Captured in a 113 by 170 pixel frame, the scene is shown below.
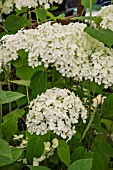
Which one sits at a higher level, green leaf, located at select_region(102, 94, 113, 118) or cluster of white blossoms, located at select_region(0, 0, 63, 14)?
cluster of white blossoms, located at select_region(0, 0, 63, 14)

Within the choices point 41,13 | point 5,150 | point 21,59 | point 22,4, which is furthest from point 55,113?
point 41,13

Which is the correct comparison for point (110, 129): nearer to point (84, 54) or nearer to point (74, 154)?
point (74, 154)

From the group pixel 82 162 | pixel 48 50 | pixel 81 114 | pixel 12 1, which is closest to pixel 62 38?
pixel 48 50

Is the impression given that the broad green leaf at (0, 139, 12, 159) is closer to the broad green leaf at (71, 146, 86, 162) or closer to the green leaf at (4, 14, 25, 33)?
the broad green leaf at (71, 146, 86, 162)

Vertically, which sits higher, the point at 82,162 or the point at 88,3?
the point at 88,3

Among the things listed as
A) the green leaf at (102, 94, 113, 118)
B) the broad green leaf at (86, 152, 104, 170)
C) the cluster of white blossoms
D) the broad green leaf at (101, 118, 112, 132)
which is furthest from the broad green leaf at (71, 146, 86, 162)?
the cluster of white blossoms

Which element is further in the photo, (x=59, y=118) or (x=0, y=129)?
(x=0, y=129)

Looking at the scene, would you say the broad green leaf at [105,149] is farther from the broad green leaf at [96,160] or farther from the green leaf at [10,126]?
the green leaf at [10,126]

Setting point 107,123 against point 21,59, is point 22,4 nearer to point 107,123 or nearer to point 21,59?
point 21,59
